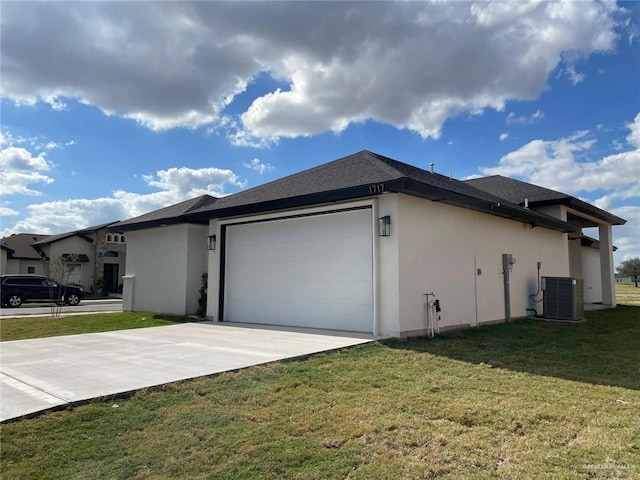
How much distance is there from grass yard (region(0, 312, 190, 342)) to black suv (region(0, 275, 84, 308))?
726cm

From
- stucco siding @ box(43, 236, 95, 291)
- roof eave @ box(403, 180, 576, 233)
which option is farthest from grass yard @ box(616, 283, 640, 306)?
stucco siding @ box(43, 236, 95, 291)

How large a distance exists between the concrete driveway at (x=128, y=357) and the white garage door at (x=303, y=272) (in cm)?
69

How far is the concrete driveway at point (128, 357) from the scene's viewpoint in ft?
15.8

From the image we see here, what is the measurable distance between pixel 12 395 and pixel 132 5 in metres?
7.98

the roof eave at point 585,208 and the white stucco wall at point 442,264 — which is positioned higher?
the roof eave at point 585,208

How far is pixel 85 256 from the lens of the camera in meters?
30.8

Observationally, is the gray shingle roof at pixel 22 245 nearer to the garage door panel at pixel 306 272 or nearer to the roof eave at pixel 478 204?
the garage door panel at pixel 306 272

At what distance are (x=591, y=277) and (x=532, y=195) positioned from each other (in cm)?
866

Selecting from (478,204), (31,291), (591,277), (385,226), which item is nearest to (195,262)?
(385,226)

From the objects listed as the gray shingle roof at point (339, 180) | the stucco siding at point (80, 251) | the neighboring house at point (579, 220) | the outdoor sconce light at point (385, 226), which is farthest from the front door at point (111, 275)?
the outdoor sconce light at point (385, 226)

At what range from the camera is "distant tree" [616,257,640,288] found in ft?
198

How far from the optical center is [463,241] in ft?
34.5

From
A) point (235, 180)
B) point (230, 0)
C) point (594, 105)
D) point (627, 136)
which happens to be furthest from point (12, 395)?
point (627, 136)

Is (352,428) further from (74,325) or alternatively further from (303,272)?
(74,325)
